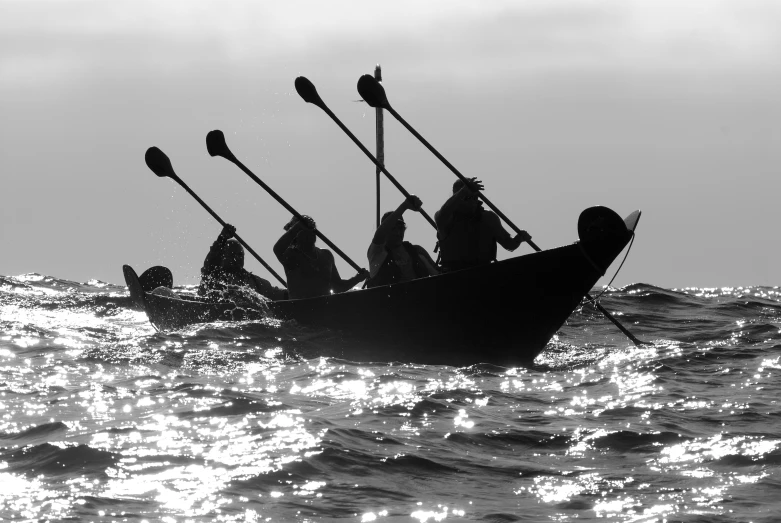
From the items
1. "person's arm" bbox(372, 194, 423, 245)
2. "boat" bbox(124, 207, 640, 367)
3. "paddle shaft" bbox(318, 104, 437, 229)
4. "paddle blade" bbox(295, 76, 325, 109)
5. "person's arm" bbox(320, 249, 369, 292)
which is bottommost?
"boat" bbox(124, 207, 640, 367)

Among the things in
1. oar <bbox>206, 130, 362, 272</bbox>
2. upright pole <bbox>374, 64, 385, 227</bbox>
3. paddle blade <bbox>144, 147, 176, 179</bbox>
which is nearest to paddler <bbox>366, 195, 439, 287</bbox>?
oar <bbox>206, 130, 362, 272</bbox>

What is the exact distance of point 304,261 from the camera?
1117cm

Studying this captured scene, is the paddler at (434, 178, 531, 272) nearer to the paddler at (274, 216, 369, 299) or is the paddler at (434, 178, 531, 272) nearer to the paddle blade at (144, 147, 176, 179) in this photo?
the paddler at (274, 216, 369, 299)

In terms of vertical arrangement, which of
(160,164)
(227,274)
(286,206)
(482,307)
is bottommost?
(482,307)

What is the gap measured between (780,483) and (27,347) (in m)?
7.47

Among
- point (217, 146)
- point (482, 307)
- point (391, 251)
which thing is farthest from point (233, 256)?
point (482, 307)

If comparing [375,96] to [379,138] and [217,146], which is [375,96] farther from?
[217,146]

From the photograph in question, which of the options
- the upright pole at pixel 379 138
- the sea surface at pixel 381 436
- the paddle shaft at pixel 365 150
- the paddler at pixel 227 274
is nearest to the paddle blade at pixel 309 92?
the paddle shaft at pixel 365 150

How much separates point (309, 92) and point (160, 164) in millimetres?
3044

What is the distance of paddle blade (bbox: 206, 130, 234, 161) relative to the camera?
1278 cm

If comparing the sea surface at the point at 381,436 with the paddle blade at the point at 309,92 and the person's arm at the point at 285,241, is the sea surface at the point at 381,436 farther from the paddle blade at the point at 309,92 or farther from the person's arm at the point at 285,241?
the paddle blade at the point at 309,92

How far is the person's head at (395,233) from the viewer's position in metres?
10.2

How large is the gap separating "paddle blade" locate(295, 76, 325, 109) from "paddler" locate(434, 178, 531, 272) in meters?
2.81

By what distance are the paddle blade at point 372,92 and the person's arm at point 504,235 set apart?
197cm
